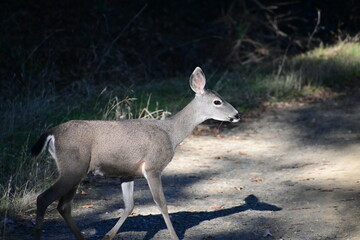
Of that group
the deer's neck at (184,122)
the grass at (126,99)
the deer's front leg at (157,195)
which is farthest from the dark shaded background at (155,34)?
the deer's front leg at (157,195)

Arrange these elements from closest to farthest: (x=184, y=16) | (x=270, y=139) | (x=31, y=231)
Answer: (x=31, y=231) < (x=270, y=139) < (x=184, y=16)

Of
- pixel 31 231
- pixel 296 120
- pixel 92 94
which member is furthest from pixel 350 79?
pixel 31 231

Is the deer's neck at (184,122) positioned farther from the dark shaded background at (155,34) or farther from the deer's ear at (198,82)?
the dark shaded background at (155,34)

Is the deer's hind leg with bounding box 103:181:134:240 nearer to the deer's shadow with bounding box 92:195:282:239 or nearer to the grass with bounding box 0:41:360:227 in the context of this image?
the deer's shadow with bounding box 92:195:282:239

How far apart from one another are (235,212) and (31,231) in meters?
2.29

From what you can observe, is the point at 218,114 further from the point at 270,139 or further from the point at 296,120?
the point at 296,120

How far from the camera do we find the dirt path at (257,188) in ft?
21.5

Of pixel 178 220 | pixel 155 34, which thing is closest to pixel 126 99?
pixel 178 220

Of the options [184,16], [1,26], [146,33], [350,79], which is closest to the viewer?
[350,79]

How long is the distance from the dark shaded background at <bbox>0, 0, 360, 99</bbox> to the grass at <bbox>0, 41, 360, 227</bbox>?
968 mm

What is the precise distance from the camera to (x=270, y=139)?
1070cm

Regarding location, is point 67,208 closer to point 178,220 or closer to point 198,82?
point 178,220

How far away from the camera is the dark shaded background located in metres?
14.7

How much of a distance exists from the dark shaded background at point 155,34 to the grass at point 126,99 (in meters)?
0.97
